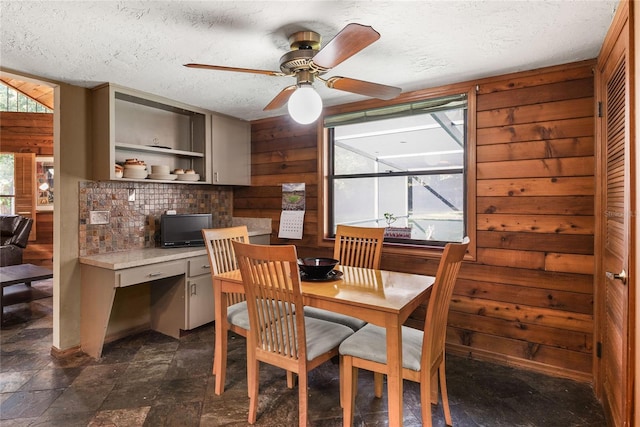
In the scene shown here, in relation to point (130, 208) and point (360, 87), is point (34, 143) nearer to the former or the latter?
point (130, 208)

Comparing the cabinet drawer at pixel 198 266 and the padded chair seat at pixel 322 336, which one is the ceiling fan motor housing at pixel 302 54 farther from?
the cabinet drawer at pixel 198 266

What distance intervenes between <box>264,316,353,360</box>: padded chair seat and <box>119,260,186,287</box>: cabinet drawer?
1.34 metres

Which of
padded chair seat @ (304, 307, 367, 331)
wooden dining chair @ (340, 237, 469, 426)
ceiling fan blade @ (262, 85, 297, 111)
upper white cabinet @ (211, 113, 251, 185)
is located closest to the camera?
wooden dining chair @ (340, 237, 469, 426)

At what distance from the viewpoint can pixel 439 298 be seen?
67.2 inches

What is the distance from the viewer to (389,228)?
10.8 feet

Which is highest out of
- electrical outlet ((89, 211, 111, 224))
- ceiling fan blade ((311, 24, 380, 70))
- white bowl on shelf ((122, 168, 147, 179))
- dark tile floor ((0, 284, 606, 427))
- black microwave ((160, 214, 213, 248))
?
ceiling fan blade ((311, 24, 380, 70))

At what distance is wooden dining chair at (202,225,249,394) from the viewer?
2.24 metres

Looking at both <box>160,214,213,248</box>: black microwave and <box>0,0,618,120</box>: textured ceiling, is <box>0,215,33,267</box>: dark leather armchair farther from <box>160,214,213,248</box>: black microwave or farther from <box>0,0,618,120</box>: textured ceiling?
<box>0,0,618,120</box>: textured ceiling

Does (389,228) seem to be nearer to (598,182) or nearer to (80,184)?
(598,182)

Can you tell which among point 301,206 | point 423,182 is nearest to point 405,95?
point 423,182

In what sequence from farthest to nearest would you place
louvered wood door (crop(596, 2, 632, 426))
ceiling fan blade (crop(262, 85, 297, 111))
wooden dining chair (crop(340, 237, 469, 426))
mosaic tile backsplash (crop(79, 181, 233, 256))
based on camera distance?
mosaic tile backsplash (crop(79, 181, 233, 256)) → ceiling fan blade (crop(262, 85, 297, 111)) → wooden dining chair (crop(340, 237, 469, 426)) → louvered wood door (crop(596, 2, 632, 426))

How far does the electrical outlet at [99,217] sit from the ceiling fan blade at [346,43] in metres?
2.35

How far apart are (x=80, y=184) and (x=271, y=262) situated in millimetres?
2067

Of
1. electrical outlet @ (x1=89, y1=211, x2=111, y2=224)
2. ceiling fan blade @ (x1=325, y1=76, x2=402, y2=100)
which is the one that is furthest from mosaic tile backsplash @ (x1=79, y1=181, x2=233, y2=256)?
ceiling fan blade @ (x1=325, y1=76, x2=402, y2=100)
